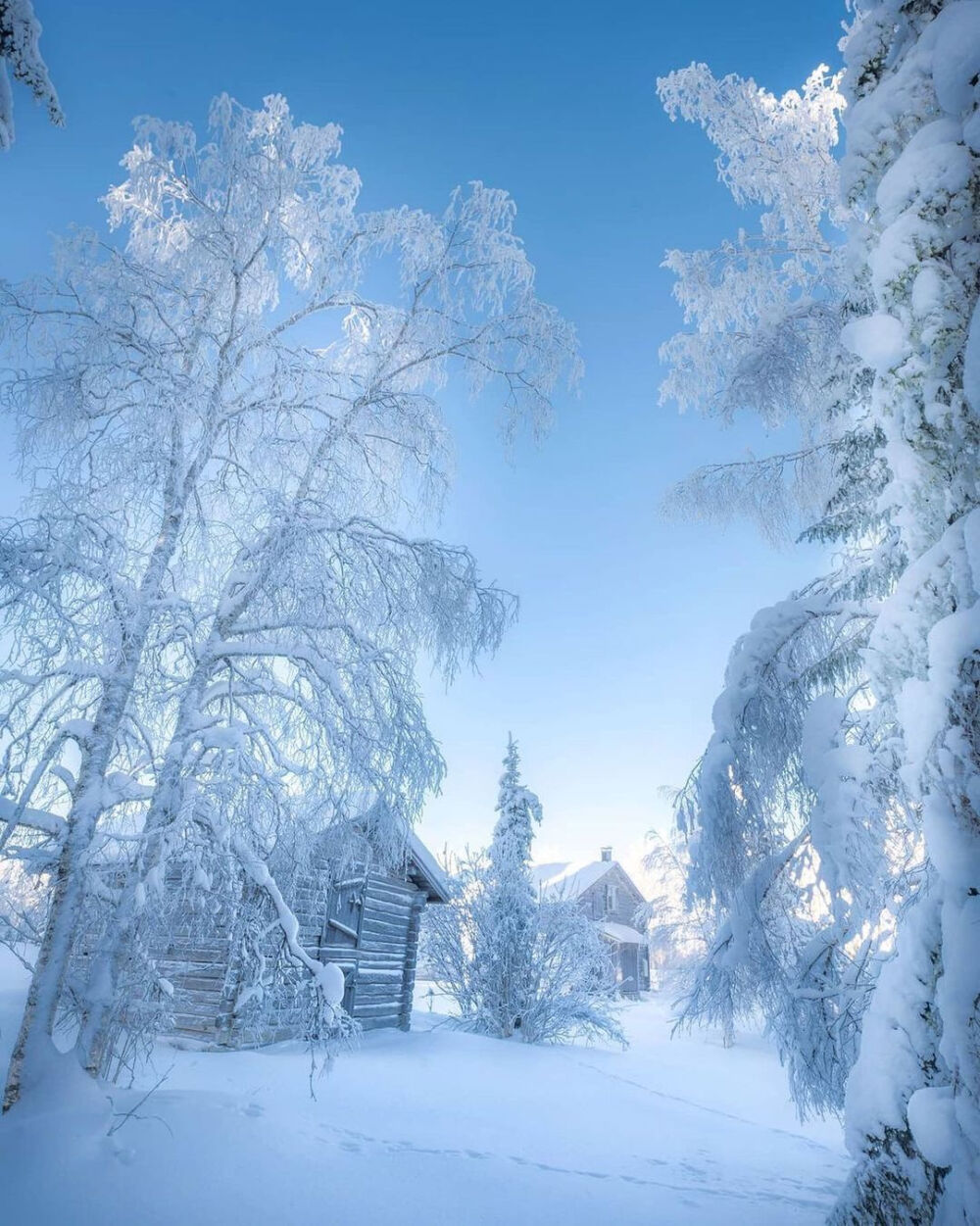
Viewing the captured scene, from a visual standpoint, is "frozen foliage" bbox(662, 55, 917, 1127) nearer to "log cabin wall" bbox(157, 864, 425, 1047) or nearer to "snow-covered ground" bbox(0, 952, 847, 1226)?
"snow-covered ground" bbox(0, 952, 847, 1226)

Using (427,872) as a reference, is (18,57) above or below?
above

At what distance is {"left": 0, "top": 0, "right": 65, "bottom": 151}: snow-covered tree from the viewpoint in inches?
107

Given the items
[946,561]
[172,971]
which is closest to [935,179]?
[946,561]

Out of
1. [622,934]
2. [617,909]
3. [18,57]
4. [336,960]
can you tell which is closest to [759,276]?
[18,57]

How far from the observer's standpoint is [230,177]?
6227mm

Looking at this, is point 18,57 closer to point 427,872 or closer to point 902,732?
point 902,732

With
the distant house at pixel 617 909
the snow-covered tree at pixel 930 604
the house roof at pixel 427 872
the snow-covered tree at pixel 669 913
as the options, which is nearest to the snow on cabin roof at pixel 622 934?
the distant house at pixel 617 909

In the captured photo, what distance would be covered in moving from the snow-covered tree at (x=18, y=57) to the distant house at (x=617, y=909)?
32137 millimetres

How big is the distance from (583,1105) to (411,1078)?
2.26m

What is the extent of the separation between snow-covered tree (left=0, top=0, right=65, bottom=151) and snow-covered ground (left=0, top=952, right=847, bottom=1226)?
523cm

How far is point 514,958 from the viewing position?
44.2 feet

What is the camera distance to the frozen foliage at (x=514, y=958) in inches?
523

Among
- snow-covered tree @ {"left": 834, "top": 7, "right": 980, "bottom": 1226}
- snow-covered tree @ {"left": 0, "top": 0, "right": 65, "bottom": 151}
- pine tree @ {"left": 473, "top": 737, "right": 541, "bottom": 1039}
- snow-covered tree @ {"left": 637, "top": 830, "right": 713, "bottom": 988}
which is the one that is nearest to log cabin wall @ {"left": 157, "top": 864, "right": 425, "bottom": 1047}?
pine tree @ {"left": 473, "top": 737, "right": 541, "bottom": 1039}

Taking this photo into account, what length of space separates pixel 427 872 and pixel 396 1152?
29.9 ft
